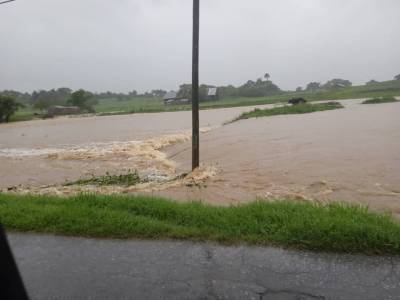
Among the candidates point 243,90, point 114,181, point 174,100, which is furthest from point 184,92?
point 114,181

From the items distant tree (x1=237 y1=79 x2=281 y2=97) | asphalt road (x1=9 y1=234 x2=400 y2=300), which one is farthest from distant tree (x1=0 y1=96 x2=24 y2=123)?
distant tree (x1=237 y1=79 x2=281 y2=97)

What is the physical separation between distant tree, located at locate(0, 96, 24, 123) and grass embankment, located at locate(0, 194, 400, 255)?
47.3 meters

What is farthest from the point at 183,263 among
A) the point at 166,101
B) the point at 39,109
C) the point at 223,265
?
the point at 166,101

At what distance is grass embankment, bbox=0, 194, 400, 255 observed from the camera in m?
4.23

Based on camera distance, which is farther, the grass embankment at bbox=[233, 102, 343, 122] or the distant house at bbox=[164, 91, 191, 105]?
the distant house at bbox=[164, 91, 191, 105]


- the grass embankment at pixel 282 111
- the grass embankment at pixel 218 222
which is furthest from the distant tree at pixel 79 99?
the grass embankment at pixel 218 222

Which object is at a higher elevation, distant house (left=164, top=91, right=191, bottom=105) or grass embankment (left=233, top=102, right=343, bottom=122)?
distant house (left=164, top=91, right=191, bottom=105)

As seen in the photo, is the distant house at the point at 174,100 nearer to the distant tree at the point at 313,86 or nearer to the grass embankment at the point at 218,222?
the distant tree at the point at 313,86

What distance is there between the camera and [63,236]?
191 inches

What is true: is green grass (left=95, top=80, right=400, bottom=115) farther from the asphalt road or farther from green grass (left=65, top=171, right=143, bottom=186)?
the asphalt road

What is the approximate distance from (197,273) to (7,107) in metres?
51.3

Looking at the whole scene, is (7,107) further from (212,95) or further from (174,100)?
(212,95)

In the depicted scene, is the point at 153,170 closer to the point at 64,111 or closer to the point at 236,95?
the point at 64,111

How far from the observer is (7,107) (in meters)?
48.7
